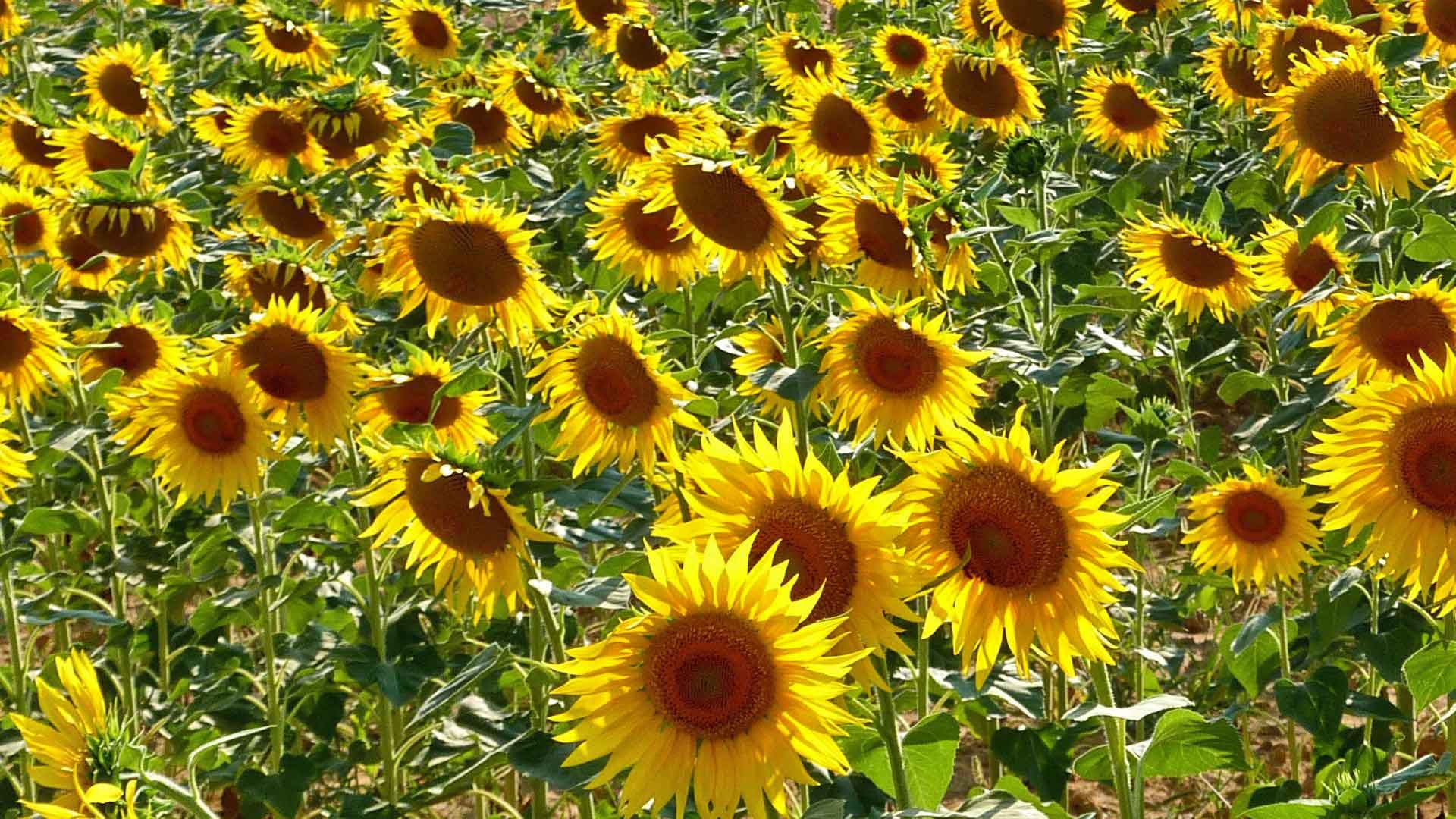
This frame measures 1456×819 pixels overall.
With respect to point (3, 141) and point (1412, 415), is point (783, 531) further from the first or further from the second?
point (3, 141)

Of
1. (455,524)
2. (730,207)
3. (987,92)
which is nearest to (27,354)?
(455,524)

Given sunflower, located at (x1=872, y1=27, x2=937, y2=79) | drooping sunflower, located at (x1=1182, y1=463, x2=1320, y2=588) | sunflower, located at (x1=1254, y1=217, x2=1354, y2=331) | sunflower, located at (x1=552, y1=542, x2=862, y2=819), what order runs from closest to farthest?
sunflower, located at (x1=552, y1=542, x2=862, y2=819)
drooping sunflower, located at (x1=1182, y1=463, x2=1320, y2=588)
sunflower, located at (x1=1254, y1=217, x2=1354, y2=331)
sunflower, located at (x1=872, y1=27, x2=937, y2=79)

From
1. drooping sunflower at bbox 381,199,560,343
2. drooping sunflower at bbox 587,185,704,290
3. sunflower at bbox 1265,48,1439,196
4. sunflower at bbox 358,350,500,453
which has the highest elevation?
sunflower at bbox 1265,48,1439,196

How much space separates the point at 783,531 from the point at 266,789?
1345 mm

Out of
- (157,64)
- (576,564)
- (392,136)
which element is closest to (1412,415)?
(576,564)

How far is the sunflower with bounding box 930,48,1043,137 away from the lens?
14.5 feet

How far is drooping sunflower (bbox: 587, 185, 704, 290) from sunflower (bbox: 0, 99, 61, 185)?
2.36 meters

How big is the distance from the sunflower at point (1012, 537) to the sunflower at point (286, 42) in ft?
15.3

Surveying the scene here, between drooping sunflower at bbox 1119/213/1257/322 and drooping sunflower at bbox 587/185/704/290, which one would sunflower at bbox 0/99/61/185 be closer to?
drooping sunflower at bbox 587/185/704/290

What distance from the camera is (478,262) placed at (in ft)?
8.70

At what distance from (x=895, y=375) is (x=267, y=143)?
2.88 m

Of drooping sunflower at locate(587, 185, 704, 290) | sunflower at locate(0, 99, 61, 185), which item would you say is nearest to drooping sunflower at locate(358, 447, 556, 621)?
drooping sunflower at locate(587, 185, 704, 290)

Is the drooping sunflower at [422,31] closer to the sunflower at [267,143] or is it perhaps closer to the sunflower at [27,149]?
the sunflower at [267,143]

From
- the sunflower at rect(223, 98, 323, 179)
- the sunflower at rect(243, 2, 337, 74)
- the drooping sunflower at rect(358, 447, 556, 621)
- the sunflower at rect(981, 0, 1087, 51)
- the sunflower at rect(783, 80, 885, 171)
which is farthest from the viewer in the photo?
the sunflower at rect(243, 2, 337, 74)
